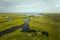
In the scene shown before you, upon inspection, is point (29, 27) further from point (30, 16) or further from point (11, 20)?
point (11, 20)

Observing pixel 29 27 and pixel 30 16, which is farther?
pixel 30 16

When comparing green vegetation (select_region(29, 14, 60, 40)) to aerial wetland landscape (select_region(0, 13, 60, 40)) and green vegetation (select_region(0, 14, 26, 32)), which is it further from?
green vegetation (select_region(0, 14, 26, 32))

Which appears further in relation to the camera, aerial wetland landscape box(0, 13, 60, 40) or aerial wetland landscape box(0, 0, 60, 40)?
aerial wetland landscape box(0, 0, 60, 40)

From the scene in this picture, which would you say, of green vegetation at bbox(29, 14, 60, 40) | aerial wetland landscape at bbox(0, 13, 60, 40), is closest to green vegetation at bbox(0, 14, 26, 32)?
aerial wetland landscape at bbox(0, 13, 60, 40)

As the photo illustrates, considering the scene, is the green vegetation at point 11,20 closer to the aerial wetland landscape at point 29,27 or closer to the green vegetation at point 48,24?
the aerial wetland landscape at point 29,27

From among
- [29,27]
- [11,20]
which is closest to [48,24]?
[29,27]

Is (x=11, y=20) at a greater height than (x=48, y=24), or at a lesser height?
greater

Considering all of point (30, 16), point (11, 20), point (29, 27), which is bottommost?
point (29, 27)

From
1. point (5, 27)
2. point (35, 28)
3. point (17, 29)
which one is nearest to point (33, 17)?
point (35, 28)

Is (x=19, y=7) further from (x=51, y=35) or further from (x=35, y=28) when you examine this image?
(x=51, y=35)
